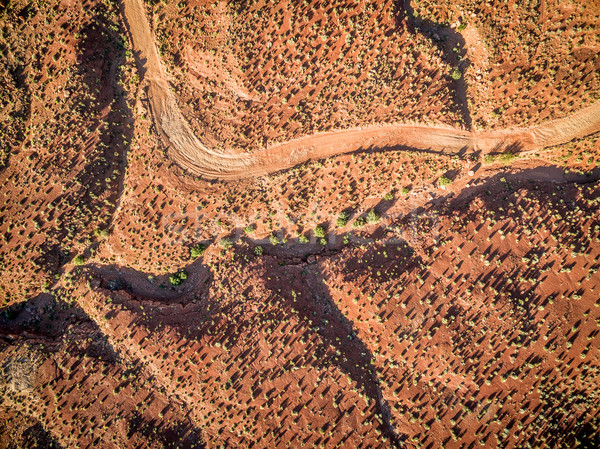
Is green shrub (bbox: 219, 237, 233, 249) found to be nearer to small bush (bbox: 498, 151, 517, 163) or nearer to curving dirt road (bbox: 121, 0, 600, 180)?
curving dirt road (bbox: 121, 0, 600, 180)

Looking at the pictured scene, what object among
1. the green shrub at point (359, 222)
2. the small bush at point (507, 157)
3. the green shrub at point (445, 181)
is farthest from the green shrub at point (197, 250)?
the small bush at point (507, 157)

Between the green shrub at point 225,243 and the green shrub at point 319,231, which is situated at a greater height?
the green shrub at point 319,231

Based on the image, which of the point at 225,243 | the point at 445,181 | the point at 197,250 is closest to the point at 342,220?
the point at 445,181

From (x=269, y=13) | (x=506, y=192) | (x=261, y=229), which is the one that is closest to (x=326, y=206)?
(x=261, y=229)

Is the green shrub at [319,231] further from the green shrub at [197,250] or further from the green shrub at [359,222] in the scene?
the green shrub at [197,250]

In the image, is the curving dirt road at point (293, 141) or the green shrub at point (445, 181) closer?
the green shrub at point (445, 181)

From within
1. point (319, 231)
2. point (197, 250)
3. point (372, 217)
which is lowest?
point (197, 250)

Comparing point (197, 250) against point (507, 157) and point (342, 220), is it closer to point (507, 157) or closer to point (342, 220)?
point (342, 220)
